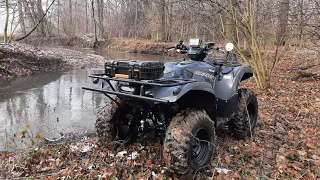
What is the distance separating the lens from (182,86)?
303 cm

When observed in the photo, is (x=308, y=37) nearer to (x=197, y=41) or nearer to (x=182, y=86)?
(x=197, y=41)

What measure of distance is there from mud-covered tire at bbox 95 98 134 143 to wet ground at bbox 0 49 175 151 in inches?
40.4

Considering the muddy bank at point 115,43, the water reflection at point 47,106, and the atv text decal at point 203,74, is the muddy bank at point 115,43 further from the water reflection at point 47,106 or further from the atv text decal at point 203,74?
the atv text decal at point 203,74

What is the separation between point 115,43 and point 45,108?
939 inches

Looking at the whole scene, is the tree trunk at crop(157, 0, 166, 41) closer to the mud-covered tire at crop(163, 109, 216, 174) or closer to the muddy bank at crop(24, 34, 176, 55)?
the muddy bank at crop(24, 34, 176, 55)

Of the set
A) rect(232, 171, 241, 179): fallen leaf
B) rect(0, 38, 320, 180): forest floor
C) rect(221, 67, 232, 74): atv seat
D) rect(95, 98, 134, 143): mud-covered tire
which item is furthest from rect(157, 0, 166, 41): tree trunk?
rect(232, 171, 241, 179): fallen leaf

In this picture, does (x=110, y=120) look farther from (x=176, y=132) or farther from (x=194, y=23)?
(x=194, y=23)

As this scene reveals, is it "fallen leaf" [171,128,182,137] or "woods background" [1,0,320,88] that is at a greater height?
"woods background" [1,0,320,88]

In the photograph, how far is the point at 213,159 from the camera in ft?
12.2

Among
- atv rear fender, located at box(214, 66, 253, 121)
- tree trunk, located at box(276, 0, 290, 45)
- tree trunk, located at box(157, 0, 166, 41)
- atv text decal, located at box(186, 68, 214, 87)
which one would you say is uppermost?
tree trunk, located at box(157, 0, 166, 41)

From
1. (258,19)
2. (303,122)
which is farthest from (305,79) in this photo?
(303,122)

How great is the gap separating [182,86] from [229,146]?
64.1 inches

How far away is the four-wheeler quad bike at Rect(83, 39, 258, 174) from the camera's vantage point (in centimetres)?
299

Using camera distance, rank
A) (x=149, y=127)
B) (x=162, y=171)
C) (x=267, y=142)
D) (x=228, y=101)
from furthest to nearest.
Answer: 1. (x=267, y=142)
2. (x=228, y=101)
3. (x=149, y=127)
4. (x=162, y=171)
